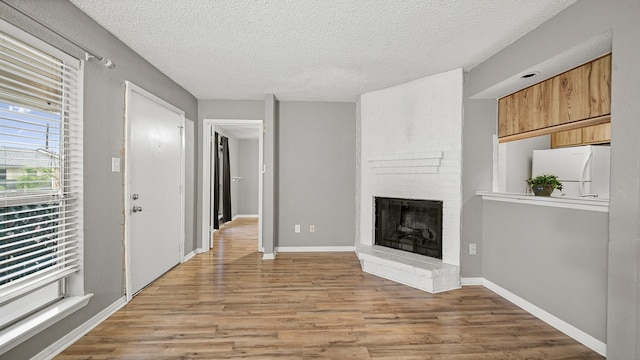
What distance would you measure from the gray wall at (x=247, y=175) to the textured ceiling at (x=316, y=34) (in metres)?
4.42

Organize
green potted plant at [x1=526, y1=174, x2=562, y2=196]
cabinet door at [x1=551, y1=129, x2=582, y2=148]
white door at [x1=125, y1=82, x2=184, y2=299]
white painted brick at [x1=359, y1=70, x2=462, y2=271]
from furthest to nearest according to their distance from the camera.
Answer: cabinet door at [x1=551, y1=129, x2=582, y2=148]
white painted brick at [x1=359, y1=70, x2=462, y2=271]
white door at [x1=125, y1=82, x2=184, y2=299]
green potted plant at [x1=526, y1=174, x2=562, y2=196]

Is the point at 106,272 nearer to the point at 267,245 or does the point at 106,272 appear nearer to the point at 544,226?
the point at 267,245

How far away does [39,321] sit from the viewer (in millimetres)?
1676

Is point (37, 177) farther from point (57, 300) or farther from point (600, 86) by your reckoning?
point (600, 86)

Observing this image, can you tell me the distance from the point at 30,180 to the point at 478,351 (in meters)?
3.14

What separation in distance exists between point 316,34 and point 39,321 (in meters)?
2.75

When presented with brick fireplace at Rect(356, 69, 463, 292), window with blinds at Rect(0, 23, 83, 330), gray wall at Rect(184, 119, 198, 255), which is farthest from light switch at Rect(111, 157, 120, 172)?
brick fireplace at Rect(356, 69, 463, 292)

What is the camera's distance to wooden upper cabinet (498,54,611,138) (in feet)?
6.30

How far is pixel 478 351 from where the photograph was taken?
6.17 ft

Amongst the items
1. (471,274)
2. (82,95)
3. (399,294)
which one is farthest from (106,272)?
(471,274)

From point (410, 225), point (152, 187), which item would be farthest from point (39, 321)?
point (410, 225)

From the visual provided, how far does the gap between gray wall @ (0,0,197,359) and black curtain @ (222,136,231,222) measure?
3.82m

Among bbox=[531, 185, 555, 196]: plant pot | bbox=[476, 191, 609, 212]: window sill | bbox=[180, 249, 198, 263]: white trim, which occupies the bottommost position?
bbox=[180, 249, 198, 263]: white trim

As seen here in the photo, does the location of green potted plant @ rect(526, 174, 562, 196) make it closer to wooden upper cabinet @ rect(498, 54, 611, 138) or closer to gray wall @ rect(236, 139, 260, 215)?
wooden upper cabinet @ rect(498, 54, 611, 138)
